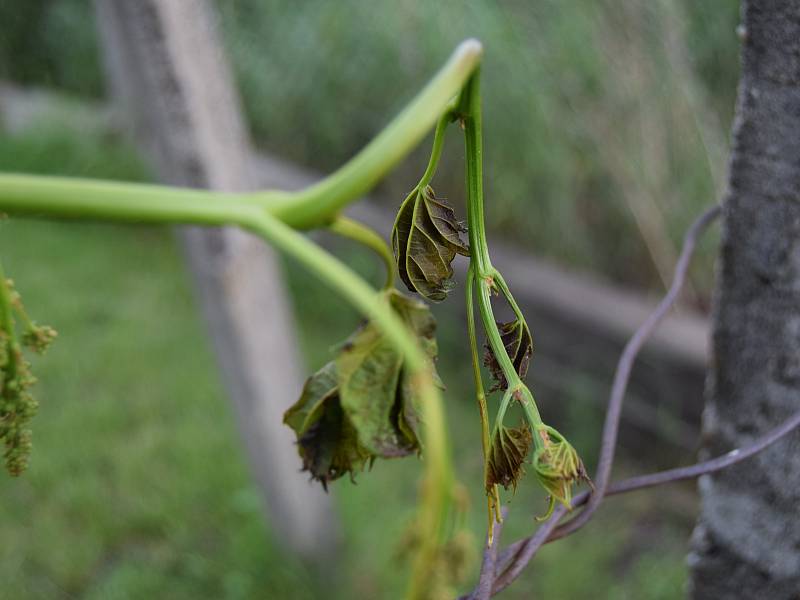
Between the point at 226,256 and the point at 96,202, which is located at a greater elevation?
the point at 226,256

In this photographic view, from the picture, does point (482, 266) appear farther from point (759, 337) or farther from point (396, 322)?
point (759, 337)

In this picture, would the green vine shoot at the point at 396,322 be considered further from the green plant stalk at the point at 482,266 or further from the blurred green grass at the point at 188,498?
the blurred green grass at the point at 188,498

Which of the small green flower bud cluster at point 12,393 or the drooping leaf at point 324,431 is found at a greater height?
the small green flower bud cluster at point 12,393

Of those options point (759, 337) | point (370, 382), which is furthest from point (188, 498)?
point (370, 382)

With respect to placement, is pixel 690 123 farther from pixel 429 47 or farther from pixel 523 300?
pixel 429 47

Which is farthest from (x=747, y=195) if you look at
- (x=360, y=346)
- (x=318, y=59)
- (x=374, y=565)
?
(x=318, y=59)

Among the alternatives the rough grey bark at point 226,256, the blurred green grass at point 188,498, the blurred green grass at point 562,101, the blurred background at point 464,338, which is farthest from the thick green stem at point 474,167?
the blurred green grass at point 562,101

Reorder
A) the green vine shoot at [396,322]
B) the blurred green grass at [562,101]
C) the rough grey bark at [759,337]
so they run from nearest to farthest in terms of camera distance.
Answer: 1. the green vine shoot at [396,322]
2. the rough grey bark at [759,337]
3. the blurred green grass at [562,101]
